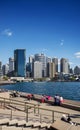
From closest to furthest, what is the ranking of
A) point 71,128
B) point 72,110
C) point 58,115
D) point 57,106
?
point 71,128, point 58,115, point 72,110, point 57,106

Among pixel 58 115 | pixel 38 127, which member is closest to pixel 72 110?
pixel 58 115

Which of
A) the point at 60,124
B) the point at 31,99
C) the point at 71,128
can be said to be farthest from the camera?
the point at 31,99

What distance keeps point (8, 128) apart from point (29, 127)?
1.41m

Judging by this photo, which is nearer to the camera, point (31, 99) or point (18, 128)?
point (18, 128)

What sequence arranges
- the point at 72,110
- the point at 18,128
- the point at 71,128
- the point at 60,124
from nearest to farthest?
the point at 71,128 < the point at 60,124 < the point at 18,128 < the point at 72,110

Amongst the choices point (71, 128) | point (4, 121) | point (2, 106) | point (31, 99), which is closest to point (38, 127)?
point (4, 121)

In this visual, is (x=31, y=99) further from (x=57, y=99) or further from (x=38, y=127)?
(x=38, y=127)

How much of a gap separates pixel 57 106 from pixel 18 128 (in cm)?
1297

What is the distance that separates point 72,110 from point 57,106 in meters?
3.05

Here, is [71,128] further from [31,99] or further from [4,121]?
[31,99]

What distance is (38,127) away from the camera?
13625 millimetres

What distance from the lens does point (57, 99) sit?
2595 cm

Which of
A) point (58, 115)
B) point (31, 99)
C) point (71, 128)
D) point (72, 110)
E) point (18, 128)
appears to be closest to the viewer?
point (71, 128)

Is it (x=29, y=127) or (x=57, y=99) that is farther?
(x=57, y=99)
